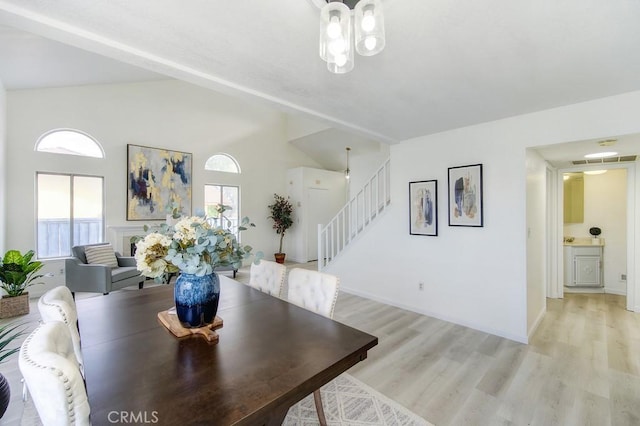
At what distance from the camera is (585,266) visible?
439 centimetres

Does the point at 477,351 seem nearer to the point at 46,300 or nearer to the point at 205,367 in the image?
the point at 205,367

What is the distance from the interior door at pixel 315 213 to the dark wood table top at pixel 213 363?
583 cm

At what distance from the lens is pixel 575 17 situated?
146 cm

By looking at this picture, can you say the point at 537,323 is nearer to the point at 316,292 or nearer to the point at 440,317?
the point at 440,317

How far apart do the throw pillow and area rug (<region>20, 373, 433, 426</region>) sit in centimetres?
281

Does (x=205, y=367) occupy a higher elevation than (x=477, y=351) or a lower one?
higher

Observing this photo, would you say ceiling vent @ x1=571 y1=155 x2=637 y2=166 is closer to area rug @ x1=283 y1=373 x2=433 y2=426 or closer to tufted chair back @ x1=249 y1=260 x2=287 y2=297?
area rug @ x1=283 y1=373 x2=433 y2=426

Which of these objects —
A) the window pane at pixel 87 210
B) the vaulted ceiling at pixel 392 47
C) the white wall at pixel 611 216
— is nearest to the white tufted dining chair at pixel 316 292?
the vaulted ceiling at pixel 392 47

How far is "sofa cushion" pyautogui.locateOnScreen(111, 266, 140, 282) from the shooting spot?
411 cm

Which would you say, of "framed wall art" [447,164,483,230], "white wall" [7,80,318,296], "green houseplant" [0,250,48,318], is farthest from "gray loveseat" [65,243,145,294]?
"framed wall art" [447,164,483,230]

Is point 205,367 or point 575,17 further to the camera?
point 575,17

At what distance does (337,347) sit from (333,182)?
716cm

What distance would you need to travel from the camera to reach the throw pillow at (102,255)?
13.9 ft

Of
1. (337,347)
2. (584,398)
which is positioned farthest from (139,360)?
(584,398)
